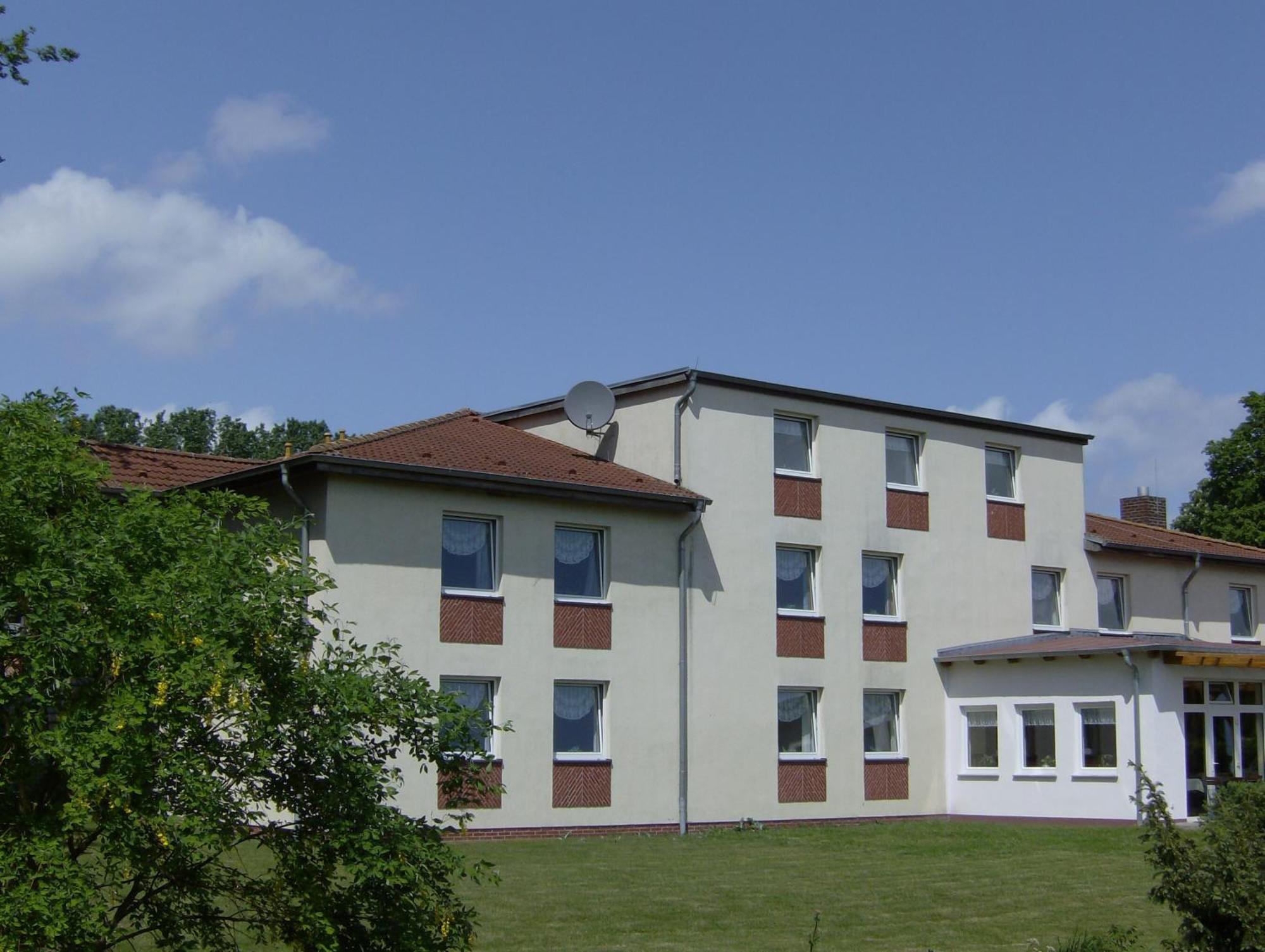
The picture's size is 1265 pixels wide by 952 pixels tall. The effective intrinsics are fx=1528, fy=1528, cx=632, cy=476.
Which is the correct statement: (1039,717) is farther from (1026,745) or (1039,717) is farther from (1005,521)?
(1005,521)

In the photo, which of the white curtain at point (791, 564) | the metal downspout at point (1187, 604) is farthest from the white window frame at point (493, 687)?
the metal downspout at point (1187, 604)

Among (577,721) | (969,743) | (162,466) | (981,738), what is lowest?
(969,743)

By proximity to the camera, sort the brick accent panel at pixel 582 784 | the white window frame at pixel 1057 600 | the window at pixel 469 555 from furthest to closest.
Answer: the white window frame at pixel 1057 600
the brick accent panel at pixel 582 784
the window at pixel 469 555

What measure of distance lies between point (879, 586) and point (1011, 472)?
180 inches

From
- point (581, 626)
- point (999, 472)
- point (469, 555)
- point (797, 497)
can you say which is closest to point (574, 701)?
point (581, 626)

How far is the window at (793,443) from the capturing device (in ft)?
92.3

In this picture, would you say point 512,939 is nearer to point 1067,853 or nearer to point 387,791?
point 387,791

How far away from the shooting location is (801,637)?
27.8 metres

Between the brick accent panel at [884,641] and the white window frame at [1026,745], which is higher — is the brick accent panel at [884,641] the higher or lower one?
the higher one

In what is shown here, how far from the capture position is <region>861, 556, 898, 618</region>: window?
95.6 feet

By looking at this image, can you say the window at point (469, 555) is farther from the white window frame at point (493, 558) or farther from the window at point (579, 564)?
the window at point (579, 564)

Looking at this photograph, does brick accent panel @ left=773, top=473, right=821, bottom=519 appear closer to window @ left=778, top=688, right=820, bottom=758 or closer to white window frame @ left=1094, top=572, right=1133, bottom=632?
window @ left=778, top=688, right=820, bottom=758

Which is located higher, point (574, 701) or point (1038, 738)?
point (574, 701)

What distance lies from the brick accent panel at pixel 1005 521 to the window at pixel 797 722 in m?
5.70
